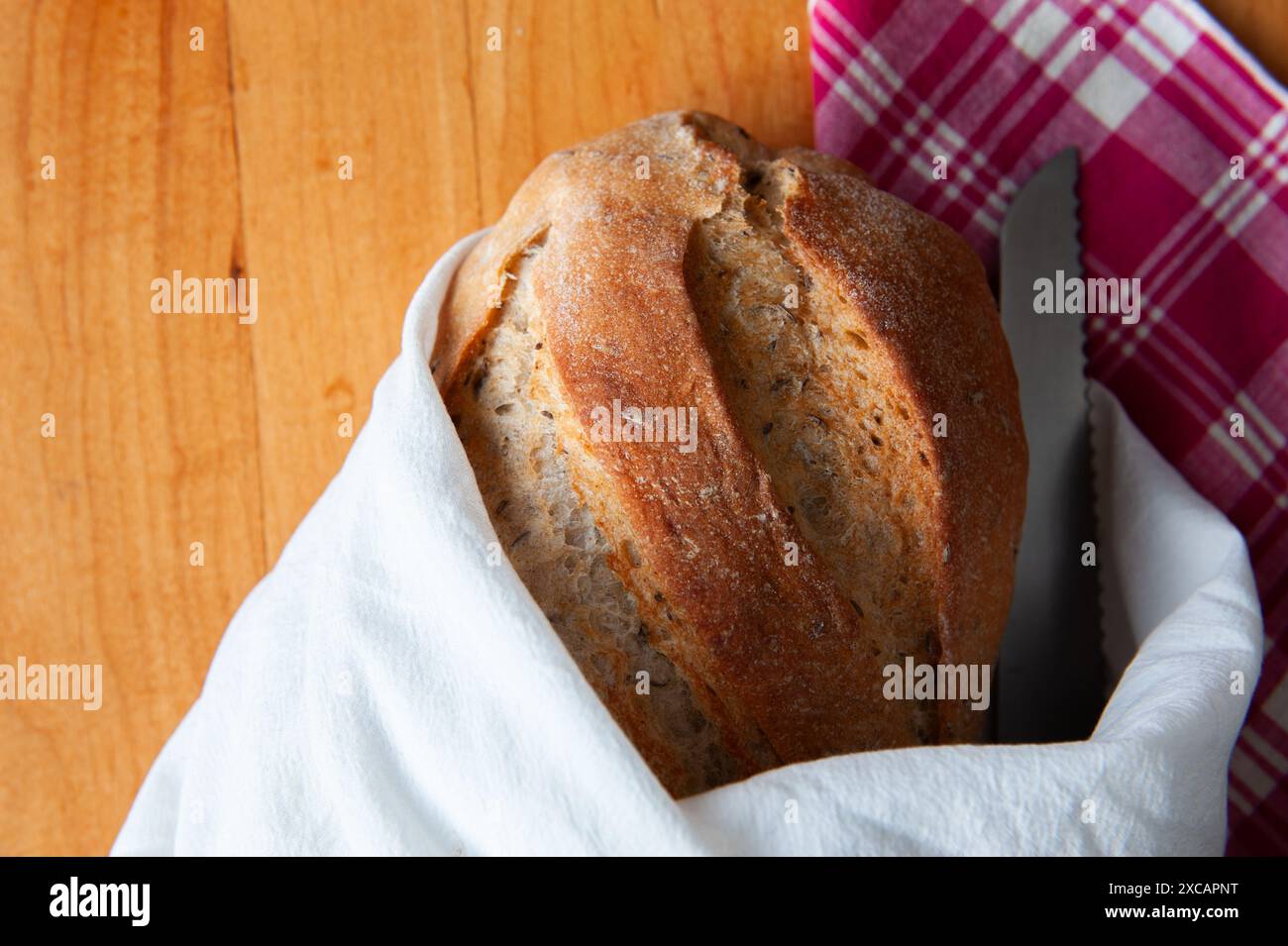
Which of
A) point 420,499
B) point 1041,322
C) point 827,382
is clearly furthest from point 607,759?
point 1041,322

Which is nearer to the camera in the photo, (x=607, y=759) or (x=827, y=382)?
(x=607, y=759)

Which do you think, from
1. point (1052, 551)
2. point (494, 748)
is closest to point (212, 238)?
point (494, 748)

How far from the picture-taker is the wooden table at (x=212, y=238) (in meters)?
1.13

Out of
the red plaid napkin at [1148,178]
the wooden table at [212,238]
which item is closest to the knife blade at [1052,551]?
the red plaid napkin at [1148,178]

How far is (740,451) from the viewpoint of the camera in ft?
2.63

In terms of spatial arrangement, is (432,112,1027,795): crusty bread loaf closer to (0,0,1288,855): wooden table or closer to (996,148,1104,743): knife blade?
(996,148,1104,743): knife blade

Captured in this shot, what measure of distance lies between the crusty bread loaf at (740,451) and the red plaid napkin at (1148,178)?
0.79 feet

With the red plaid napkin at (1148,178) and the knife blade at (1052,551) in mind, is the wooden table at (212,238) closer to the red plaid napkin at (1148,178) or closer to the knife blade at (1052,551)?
the red plaid napkin at (1148,178)

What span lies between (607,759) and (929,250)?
493 mm

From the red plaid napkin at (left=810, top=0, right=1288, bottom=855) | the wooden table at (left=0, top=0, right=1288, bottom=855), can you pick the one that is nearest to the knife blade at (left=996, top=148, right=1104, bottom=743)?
the red plaid napkin at (left=810, top=0, right=1288, bottom=855)

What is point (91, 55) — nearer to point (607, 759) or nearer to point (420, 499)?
point (420, 499)

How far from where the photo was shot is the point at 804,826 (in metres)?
0.78

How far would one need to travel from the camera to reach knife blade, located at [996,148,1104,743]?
1.05m

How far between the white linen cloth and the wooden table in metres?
0.25
